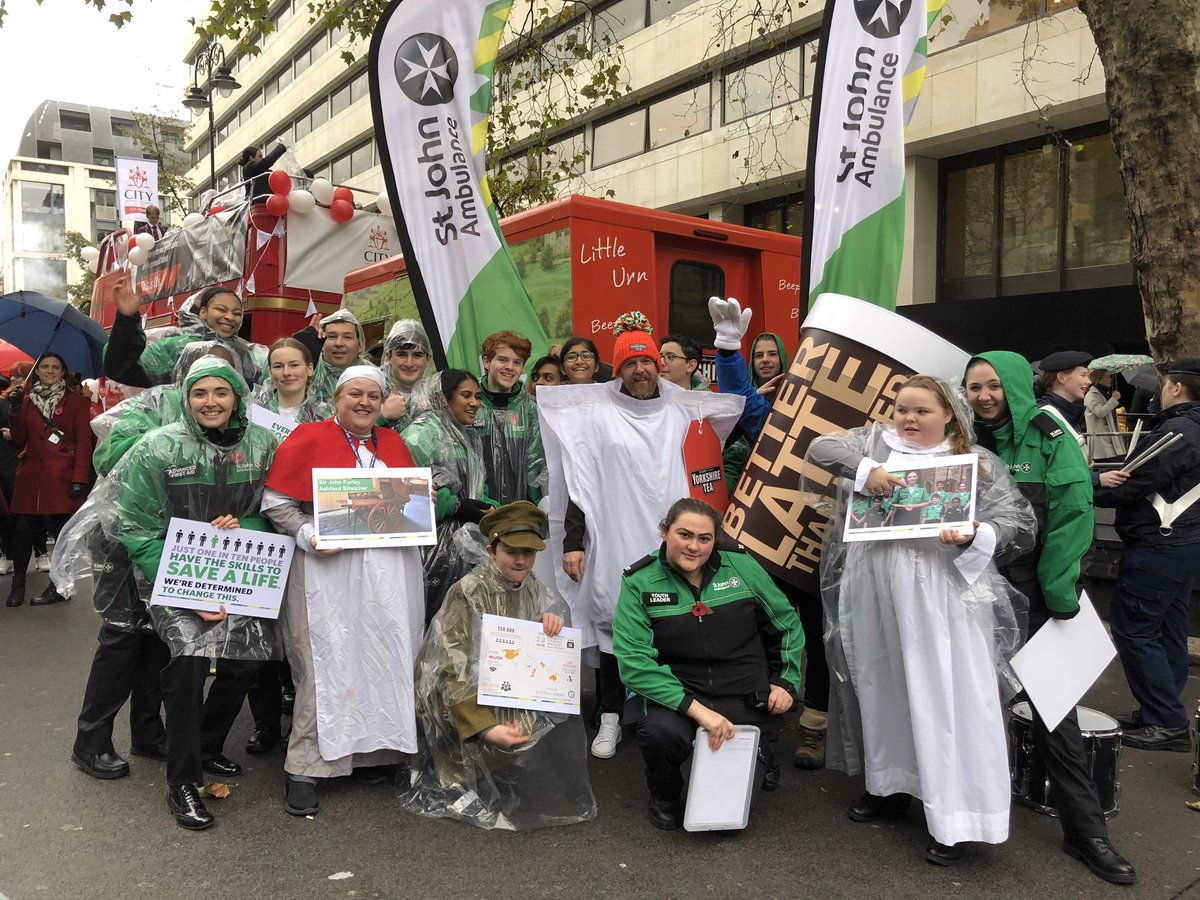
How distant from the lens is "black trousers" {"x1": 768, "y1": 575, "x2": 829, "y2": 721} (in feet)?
14.1

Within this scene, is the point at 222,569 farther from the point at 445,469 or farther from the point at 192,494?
the point at 445,469

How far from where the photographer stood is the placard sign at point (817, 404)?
4.00 metres

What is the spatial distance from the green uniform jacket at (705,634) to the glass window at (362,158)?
2937 cm

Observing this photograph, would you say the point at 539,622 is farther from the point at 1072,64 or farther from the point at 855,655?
the point at 1072,64

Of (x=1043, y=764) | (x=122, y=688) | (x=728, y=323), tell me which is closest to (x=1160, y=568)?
(x=1043, y=764)

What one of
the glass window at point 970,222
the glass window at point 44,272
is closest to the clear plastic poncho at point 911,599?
the glass window at point 970,222

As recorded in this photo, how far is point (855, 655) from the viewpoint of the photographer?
3.59 meters

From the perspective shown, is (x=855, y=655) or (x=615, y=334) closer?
(x=855, y=655)

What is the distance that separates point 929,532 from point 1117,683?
314 cm

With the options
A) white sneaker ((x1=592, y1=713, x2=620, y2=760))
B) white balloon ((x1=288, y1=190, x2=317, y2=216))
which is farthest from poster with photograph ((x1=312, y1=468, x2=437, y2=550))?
white balloon ((x1=288, y1=190, x2=317, y2=216))

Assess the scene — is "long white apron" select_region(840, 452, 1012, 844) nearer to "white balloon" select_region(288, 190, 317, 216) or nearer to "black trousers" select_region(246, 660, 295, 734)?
"black trousers" select_region(246, 660, 295, 734)

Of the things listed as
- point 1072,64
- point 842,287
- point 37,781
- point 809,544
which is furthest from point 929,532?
point 1072,64

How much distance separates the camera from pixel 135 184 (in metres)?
20.6

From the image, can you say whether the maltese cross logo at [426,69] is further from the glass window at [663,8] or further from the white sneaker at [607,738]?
→ the glass window at [663,8]
